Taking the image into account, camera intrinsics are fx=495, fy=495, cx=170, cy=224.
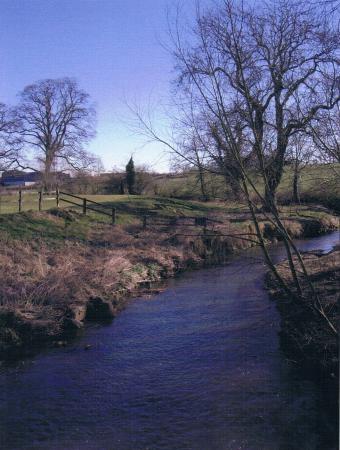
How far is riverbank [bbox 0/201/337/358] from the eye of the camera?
12.2 meters

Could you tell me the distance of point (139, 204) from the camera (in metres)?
34.3

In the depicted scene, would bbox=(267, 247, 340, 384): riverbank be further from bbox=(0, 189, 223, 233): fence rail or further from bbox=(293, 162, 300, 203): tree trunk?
bbox=(0, 189, 223, 233): fence rail

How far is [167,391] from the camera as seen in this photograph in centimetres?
875

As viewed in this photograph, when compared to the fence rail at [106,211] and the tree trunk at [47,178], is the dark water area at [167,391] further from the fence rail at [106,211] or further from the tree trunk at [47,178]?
the tree trunk at [47,178]

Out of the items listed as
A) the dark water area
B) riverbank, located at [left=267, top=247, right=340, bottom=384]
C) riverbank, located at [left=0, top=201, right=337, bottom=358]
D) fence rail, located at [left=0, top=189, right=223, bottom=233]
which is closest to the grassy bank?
riverbank, located at [left=0, top=201, right=337, bottom=358]

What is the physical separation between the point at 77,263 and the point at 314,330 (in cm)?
962

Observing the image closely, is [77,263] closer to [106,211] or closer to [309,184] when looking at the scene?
[309,184]

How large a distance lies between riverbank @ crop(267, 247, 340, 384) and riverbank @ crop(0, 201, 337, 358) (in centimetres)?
188

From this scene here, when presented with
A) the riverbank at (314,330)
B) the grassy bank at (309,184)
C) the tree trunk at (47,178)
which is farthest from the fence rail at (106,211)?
the grassy bank at (309,184)

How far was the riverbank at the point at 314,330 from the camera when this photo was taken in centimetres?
908

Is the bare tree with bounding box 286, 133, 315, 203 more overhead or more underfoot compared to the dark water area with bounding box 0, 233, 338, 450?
more overhead

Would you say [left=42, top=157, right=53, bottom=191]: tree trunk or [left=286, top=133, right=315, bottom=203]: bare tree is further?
[left=42, top=157, right=53, bottom=191]: tree trunk

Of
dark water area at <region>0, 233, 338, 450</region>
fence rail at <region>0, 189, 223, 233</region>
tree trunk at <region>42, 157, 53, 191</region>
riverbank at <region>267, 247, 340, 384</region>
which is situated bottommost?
dark water area at <region>0, 233, 338, 450</region>

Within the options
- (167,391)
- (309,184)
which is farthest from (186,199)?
(167,391)
